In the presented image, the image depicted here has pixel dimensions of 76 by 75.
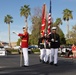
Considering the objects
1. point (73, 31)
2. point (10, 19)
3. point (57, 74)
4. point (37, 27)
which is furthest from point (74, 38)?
point (57, 74)

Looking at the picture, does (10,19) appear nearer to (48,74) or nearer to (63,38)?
(63,38)

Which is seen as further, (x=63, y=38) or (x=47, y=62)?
(x=63, y=38)

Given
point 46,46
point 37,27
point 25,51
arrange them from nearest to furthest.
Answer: point 25,51 < point 46,46 < point 37,27

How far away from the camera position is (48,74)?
12.4 meters

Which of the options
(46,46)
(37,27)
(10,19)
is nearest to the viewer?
(46,46)

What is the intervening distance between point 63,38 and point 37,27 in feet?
69.8

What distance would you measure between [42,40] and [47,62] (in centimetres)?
131

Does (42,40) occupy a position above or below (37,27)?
below

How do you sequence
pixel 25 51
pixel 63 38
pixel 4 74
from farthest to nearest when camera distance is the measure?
pixel 63 38, pixel 25 51, pixel 4 74

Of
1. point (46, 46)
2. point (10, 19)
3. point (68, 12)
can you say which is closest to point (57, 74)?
point (46, 46)

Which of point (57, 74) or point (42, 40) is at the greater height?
point (42, 40)

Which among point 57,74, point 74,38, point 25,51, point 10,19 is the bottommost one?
point 57,74

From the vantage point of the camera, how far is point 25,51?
52.3ft

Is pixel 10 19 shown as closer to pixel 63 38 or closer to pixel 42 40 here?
pixel 63 38
